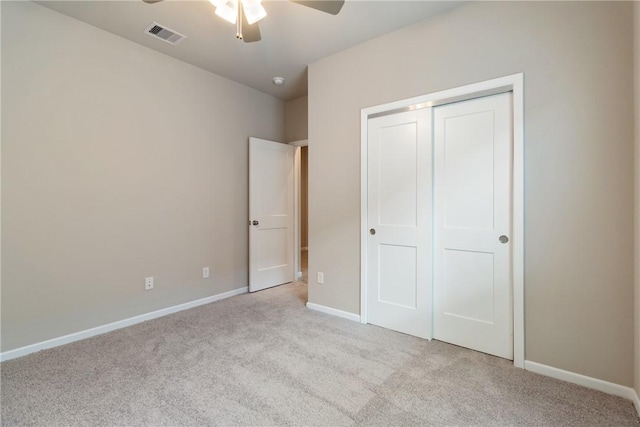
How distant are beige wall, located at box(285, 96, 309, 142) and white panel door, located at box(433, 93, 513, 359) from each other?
2.25 metres

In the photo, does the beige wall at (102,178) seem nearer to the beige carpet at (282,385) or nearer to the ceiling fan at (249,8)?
the beige carpet at (282,385)

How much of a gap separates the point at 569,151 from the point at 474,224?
76 centimetres

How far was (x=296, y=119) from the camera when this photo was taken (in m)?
4.43

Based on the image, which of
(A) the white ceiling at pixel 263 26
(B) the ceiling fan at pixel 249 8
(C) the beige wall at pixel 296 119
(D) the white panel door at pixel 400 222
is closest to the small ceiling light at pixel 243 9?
(B) the ceiling fan at pixel 249 8

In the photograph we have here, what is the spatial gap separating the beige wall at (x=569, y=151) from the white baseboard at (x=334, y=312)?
4.69 ft

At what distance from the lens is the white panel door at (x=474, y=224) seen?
7.17ft

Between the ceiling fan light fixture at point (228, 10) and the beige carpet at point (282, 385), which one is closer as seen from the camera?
the beige carpet at point (282, 385)

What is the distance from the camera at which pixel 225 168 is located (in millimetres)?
3721

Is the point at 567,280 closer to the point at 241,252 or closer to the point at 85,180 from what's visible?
the point at 241,252

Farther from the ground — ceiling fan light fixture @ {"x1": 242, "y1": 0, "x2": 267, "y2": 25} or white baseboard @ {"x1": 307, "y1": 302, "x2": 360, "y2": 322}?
ceiling fan light fixture @ {"x1": 242, "y1": 0, "x2": 267, "y2": 25}

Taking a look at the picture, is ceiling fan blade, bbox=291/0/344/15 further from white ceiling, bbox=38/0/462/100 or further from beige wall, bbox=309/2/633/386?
beige wall, bbox=309/2/633/386

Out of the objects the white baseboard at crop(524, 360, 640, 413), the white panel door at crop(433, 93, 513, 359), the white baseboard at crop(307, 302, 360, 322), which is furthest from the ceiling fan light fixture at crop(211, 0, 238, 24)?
the white baseboard at crop(524, 360, 640, 413)

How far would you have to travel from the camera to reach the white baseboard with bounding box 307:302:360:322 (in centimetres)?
296

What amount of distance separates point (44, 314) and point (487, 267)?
3.53 meters
